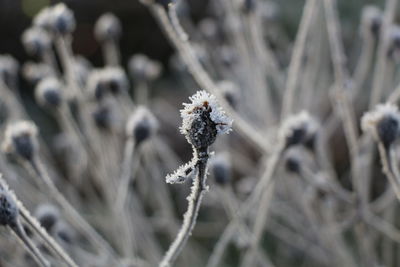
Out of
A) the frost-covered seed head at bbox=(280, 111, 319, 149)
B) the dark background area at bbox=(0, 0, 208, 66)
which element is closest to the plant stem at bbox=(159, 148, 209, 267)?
the frost-covered seed head at bbox=(280, 111, 319, 149)

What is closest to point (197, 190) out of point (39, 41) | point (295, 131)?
point (295, 131)

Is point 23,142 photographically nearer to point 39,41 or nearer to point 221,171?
point 221,171

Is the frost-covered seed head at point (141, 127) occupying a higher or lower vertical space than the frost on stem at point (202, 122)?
higher

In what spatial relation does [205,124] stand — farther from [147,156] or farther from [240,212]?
[147,156]

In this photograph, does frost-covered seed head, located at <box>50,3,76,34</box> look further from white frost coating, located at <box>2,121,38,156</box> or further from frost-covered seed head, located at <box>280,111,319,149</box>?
frost-covered seed head, located at <box>280,111,319,149</box>

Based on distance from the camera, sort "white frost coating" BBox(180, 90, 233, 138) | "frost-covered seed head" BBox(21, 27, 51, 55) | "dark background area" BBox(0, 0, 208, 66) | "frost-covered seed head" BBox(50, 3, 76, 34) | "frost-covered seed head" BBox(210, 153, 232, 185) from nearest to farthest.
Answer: "white frost coating" BBox(180, 90, 233, 138) < "frost-covered seed head" BBox(210, 153, 232, 185) < "frost-covered seed head" BBox(50, 3, 76, 34) < "frost-covered seed head" BBox(21, 27, 51, 55) < "dark background area" BBox(0, 0, 208, 66)

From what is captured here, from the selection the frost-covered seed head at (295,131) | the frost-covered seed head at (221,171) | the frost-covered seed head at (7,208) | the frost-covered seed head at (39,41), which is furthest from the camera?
the frost-covered seed head at (39,41)

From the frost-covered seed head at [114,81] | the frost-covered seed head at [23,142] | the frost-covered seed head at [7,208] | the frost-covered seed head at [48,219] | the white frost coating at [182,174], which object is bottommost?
the frost-covered seed head at [7,208]

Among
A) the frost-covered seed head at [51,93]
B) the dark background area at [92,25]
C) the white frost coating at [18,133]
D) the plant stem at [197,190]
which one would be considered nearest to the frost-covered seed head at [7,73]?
the frost-covered seed head at [51,93]

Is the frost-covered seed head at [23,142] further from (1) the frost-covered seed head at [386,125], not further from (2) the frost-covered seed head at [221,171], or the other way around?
(1) the frost-covered seed head at [386,125]
